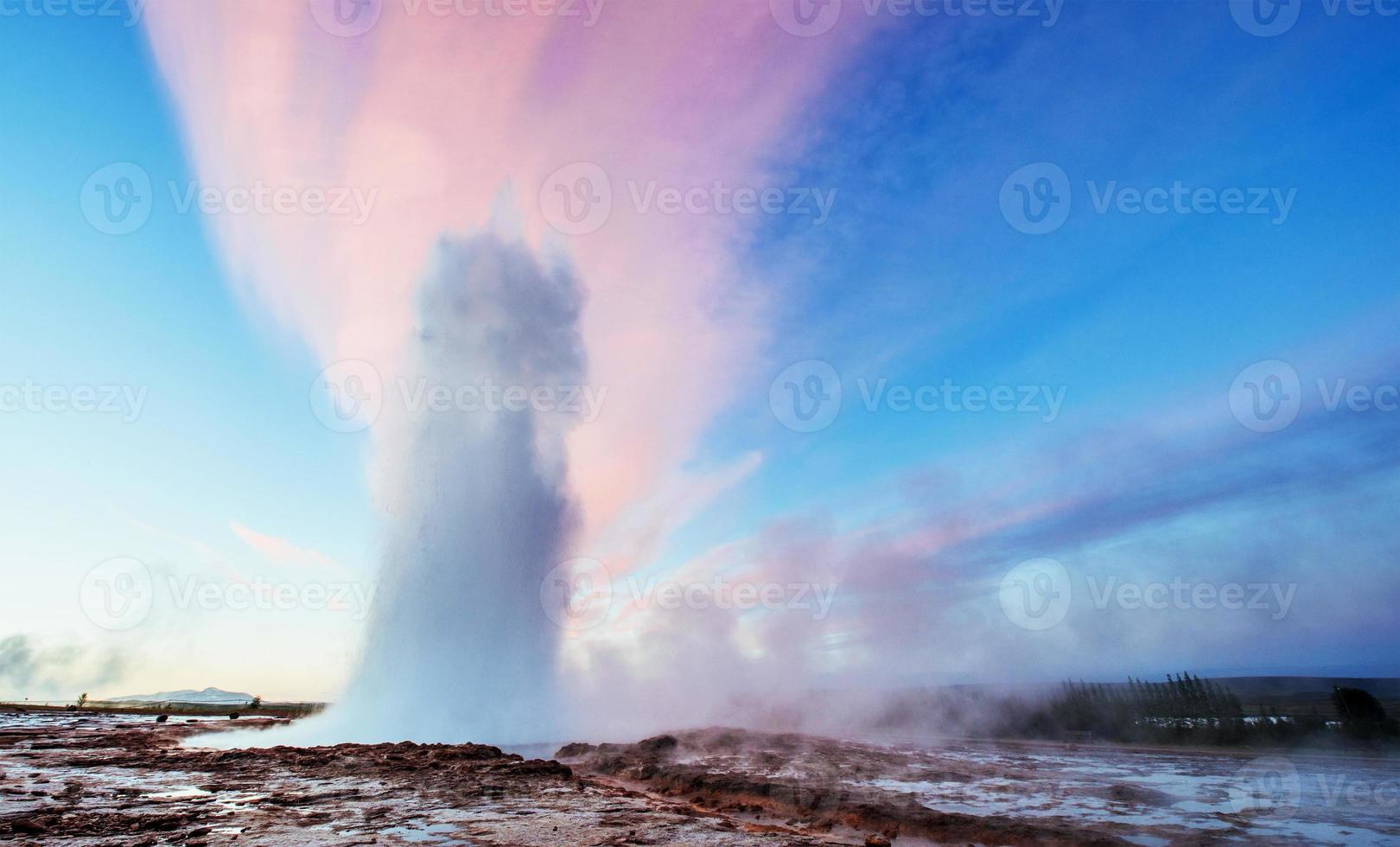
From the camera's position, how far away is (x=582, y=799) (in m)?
14.7

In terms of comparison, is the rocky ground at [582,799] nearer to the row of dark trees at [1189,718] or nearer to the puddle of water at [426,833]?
the puddle of water at [426,833]

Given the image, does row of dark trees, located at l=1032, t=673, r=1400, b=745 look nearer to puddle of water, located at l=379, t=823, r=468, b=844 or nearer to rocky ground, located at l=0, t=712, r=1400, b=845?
rocky ground, located at l=0, t=712, r=1400, b=845

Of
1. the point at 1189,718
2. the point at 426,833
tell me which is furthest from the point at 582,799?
the point at 1189,718

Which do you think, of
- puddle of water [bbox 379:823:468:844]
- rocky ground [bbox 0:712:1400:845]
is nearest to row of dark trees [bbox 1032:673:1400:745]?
rocky ground [bbox 0:712:1400:845]

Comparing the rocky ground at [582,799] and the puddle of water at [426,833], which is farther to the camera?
the rocky ground at [582,799]

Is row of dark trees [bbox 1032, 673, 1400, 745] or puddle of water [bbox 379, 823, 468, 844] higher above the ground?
puddle of water [bbox 379, 823, 468, 844]

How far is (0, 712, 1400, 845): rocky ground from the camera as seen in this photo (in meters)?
11.0

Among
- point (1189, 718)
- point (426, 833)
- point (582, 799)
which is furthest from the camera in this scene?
point (1189, 718)

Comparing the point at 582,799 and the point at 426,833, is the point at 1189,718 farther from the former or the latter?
the point at 426,833

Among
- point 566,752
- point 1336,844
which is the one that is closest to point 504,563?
point 566,752

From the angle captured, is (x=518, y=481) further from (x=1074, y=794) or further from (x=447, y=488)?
(x=1074, y=794)

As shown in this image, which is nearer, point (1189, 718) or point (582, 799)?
point (582, 799)

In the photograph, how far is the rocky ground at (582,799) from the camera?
36.2 ft

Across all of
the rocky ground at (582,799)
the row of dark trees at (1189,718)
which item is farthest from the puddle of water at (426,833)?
the row of dark trees at (1189,718)
